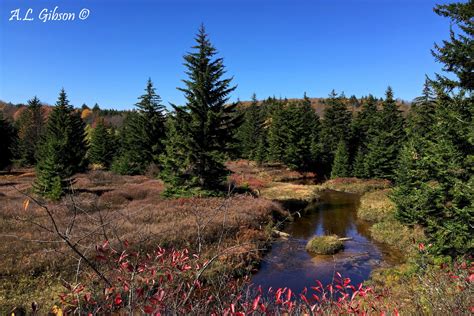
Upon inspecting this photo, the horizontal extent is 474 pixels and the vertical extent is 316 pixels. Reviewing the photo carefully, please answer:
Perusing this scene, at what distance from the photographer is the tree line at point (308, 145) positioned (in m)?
11.3

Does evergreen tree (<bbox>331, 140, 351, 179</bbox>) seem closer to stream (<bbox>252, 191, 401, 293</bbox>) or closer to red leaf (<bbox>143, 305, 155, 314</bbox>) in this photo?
stream (<bbox>252, 191, 401, 293</bbox>)

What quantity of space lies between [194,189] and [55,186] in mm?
9530

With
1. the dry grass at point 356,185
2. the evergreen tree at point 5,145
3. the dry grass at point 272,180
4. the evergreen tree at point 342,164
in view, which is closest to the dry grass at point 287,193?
the dry grass at point 272,180

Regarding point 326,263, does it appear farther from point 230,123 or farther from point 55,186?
point 55,186

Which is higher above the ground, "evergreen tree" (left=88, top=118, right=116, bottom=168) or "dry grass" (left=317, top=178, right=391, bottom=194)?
"evergreen tree" (left=88, top=118, right=116, bottom=168)

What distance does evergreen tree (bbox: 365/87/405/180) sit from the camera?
3725 cm

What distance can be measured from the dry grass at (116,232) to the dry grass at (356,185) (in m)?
18.1

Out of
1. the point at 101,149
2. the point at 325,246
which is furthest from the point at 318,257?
the point at 101,149

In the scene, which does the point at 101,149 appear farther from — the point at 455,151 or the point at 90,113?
the point at 90,113

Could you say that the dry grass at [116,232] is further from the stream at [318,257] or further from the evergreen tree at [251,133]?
the evergreen tree at [251,133]

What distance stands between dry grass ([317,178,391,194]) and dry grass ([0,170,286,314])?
18.1m

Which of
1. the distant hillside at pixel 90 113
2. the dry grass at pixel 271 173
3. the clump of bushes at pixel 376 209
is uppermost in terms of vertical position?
the distant hillside at pixel 90 113

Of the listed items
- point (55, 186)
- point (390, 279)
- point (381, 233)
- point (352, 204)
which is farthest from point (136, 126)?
point (390, 279)

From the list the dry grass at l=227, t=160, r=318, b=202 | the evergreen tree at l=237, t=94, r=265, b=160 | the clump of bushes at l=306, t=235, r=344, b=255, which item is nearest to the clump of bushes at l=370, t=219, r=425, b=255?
the clump of bushes at l=306, t=235, r=344, b=255
